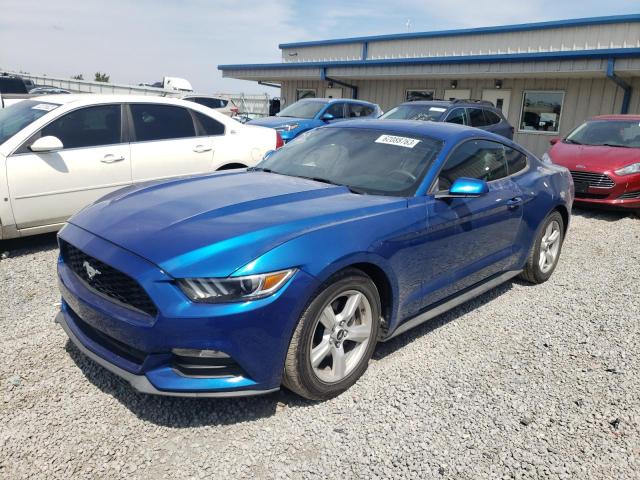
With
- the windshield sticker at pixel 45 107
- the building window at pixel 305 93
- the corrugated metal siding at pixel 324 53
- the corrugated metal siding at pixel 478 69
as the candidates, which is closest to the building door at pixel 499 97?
the corrugated metal siding at pixel 478 69

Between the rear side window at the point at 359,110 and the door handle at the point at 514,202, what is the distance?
29.9 feet

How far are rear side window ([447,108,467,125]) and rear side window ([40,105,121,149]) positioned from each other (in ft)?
22.7

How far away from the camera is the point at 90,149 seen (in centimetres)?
540

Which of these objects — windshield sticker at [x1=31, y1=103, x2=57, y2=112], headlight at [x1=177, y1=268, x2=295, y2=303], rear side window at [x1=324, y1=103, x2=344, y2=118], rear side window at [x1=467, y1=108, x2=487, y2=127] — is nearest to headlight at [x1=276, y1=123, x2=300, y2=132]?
rear side window at [x1=324, y1=103, x2=344, y2=118]

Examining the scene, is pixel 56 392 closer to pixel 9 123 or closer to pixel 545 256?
pixel 9 123

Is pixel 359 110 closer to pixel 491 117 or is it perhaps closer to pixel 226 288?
pixel 491 117

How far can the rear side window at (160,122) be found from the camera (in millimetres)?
5820

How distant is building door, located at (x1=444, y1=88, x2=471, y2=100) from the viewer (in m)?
17.9

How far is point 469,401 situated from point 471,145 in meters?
1.95

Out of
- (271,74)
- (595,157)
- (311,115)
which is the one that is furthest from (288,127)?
(271,74)

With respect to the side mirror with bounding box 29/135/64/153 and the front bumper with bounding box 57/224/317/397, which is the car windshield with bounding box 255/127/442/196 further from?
the side mirror with bounding box 29/135/64/153

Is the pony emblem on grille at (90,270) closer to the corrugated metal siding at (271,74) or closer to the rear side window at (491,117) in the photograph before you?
the rear side window at (491,117)

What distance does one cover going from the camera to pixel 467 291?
4.03 metres

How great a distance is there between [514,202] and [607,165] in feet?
15.9
